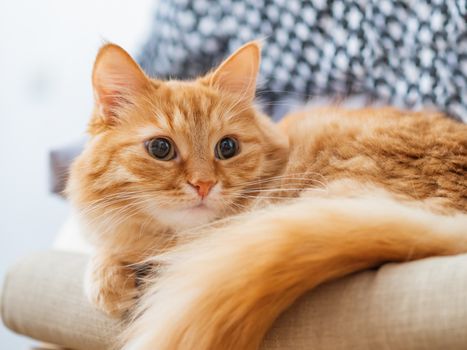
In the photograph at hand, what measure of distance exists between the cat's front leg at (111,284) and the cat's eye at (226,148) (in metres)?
0.34

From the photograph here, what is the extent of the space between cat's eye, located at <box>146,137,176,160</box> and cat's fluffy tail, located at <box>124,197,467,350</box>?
0.37 meters

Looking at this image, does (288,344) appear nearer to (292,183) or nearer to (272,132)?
(292,183)

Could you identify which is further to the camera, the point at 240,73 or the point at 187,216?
the point at 240,73

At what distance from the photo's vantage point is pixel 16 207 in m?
3.22

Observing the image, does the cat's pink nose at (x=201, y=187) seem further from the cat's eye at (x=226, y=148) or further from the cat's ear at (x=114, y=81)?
the cat's ear at (x=114, y=81)

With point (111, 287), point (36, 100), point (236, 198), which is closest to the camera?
point (111, 287)

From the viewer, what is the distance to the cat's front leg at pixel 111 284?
1247mm

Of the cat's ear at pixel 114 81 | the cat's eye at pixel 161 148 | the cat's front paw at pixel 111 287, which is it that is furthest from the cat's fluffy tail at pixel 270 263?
the cat's ear at pixel 114 81

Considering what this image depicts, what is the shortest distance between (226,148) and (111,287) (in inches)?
17.1

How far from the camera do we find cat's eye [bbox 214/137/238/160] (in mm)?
1418

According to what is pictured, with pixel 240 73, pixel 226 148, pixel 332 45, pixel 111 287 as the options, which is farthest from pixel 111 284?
pixel 332 45

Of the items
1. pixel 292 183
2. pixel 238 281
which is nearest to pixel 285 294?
pixel 238 281

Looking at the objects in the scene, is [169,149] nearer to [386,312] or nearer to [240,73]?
[240,73]

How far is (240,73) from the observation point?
152cm
